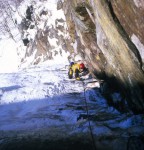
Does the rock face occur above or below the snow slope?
above

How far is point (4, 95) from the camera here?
12.2 m

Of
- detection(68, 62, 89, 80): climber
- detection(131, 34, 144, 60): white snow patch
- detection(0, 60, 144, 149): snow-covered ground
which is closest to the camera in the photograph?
detection(131, 34, 144, 60): white snow patch

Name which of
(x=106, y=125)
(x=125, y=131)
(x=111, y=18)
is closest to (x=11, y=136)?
(x=106, y=125)

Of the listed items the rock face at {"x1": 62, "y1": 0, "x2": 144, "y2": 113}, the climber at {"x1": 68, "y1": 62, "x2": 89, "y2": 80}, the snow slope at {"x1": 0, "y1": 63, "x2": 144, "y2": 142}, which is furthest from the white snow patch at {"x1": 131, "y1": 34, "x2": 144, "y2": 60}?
the climber at {"x1": 68, "y1": 62, "x2": 89, "y2": 80}

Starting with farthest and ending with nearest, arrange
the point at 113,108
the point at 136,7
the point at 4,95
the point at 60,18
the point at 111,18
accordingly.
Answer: the point at 60,18
the point at 4,95
the point at 113,108
the point at 111,18
the point at 136,7

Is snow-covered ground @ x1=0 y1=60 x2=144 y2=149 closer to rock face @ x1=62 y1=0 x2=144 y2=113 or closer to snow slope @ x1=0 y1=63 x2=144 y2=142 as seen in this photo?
snow slope @ x1=0 y1=63 x2=144 y2=142

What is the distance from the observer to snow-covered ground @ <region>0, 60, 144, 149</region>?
24.2ft

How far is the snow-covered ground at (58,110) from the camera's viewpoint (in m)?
7.38

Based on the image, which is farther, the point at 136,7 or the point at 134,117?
the point at 134,117

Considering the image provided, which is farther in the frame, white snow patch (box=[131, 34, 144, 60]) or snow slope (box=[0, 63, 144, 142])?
snow slope (box=[0, 63, 144, 142])

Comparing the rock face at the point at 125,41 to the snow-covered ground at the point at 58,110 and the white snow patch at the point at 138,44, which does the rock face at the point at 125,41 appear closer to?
the white snow patch at the point at 138,44

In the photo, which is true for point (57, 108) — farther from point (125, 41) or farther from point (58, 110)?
point (125, 41)

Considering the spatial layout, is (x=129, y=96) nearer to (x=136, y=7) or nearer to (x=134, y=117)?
(x=134, y=117)

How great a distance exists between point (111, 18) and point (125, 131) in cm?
312
